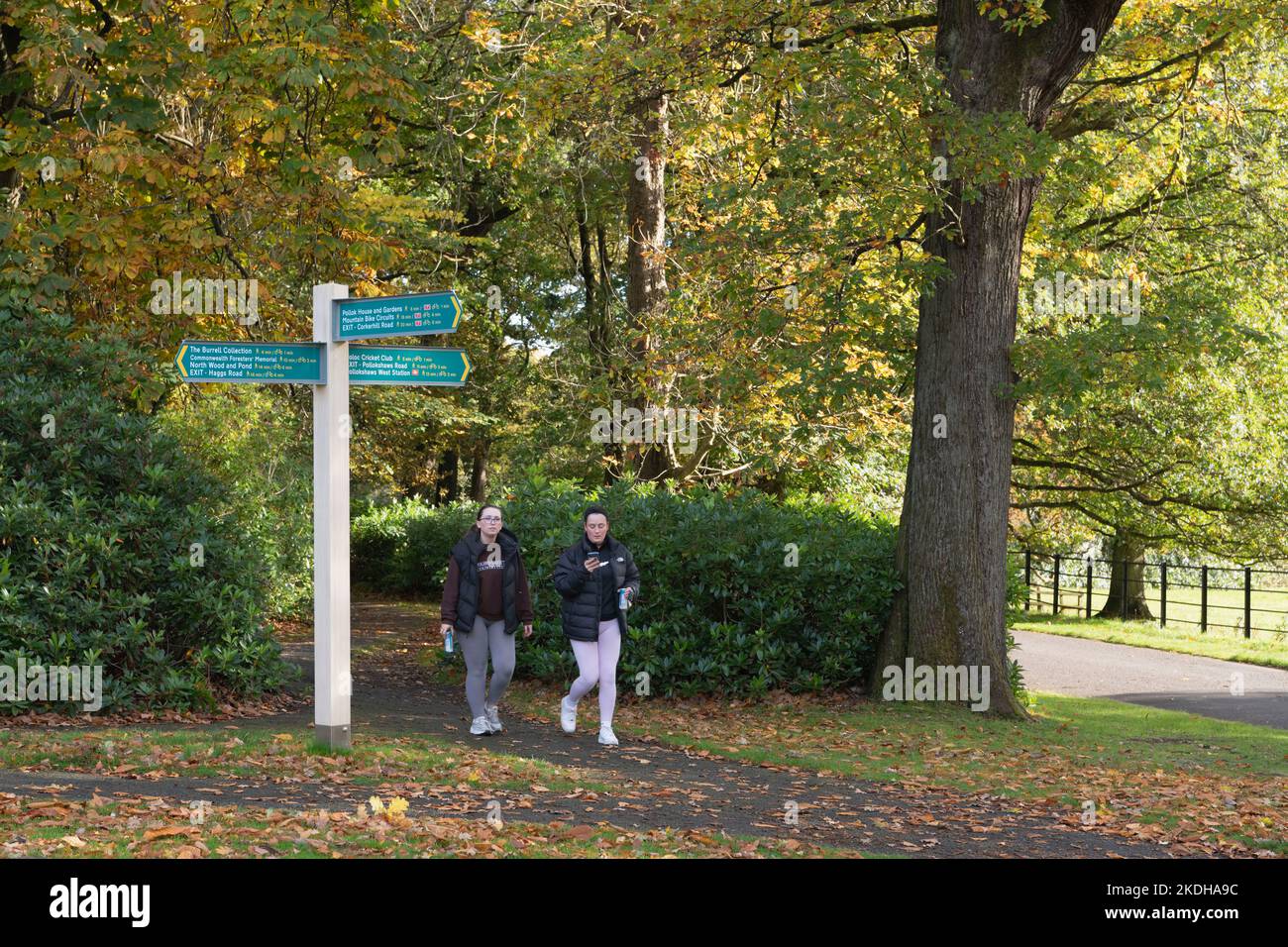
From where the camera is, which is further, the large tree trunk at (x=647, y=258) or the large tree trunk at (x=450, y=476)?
the large tree trunk at (x=450, y=476)

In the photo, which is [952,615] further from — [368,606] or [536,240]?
[536,240]

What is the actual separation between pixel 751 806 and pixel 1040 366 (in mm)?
6527

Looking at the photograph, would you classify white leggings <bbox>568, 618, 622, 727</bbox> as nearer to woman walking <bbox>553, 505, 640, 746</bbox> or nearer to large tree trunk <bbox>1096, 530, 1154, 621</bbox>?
woman walking <bbox>553, 505, 640, 746</bbox>

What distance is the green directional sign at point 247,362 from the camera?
8.95 meters

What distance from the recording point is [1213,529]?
82.6 ft

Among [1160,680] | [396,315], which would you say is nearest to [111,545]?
[396,315]

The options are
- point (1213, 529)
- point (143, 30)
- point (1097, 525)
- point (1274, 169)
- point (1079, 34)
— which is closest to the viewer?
point (1079, 34)

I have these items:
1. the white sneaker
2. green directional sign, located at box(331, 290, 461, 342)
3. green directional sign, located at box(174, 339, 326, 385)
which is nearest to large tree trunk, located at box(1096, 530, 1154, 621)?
the white sneaker

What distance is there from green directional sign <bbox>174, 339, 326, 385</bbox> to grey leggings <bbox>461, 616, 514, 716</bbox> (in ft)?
10.3

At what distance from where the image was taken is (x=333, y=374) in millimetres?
9328

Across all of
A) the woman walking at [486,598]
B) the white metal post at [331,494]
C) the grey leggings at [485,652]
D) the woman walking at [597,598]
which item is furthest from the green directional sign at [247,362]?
the grey leggings at [485,652]

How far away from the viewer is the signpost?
9.02 m

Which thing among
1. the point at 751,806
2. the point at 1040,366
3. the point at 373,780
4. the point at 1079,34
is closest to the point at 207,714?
the point at 373,780

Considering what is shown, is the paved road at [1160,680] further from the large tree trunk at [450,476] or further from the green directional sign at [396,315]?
the large tree trunk at [450,476]
